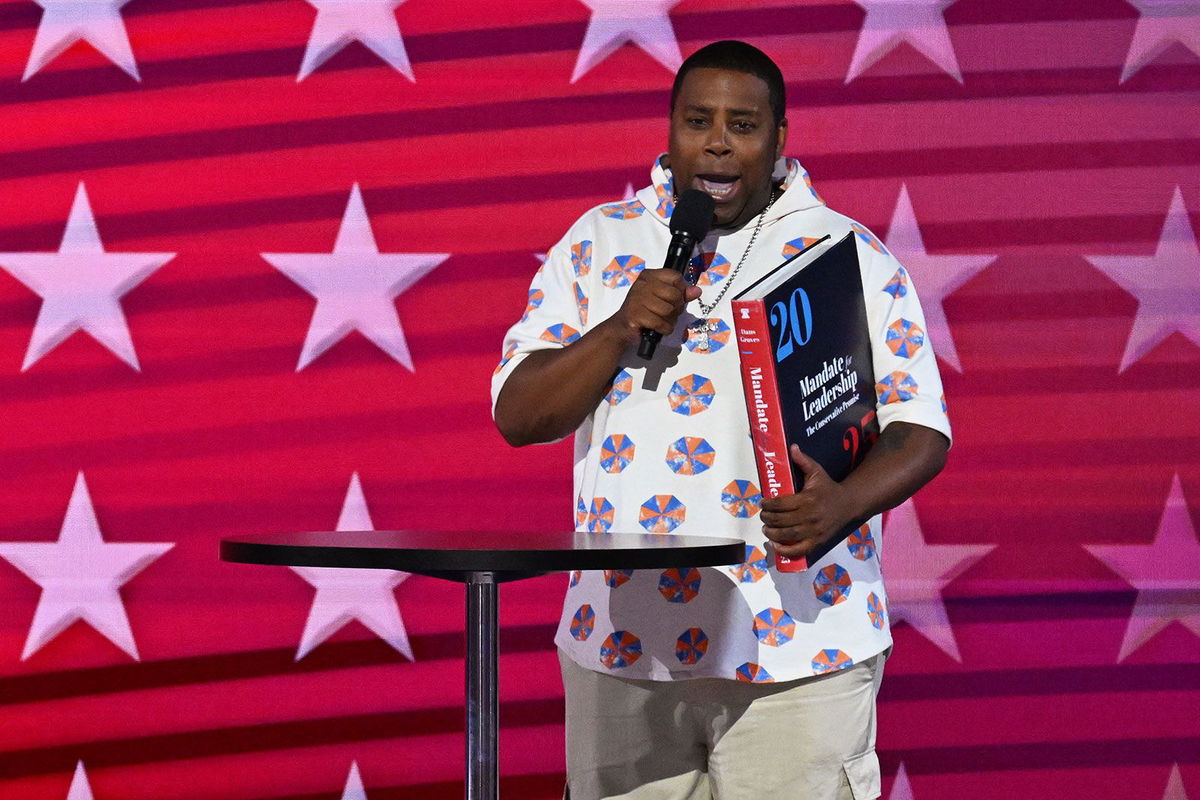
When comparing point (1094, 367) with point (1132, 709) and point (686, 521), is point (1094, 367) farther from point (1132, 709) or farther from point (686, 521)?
point (686, 521)

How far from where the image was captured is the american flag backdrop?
107 inches

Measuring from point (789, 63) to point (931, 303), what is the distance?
559 mm

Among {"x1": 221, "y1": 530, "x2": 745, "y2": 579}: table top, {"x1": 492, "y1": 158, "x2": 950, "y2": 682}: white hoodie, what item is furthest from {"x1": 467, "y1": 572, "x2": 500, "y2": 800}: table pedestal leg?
{"x1": 492, "y1": 158, "x2": 950, "y2": 682}: white hoodie

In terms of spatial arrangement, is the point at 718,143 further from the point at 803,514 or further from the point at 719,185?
the point at 803,514

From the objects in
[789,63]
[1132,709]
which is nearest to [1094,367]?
[1132,709]

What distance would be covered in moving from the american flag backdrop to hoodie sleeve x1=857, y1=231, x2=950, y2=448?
3.33 feet

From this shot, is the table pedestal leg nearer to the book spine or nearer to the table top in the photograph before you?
the table top

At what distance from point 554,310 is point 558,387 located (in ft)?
0.59

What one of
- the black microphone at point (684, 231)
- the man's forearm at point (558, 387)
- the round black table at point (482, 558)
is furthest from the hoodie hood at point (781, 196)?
the round black table at point (482, 558)

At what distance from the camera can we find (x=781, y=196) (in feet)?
5.97

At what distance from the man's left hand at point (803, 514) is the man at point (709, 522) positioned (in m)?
0.08

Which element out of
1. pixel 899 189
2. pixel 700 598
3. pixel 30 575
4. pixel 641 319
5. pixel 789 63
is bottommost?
pixel 700 598

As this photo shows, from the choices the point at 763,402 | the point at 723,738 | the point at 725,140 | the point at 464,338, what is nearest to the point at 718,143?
the point at 725,140

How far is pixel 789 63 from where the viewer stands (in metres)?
2.73
